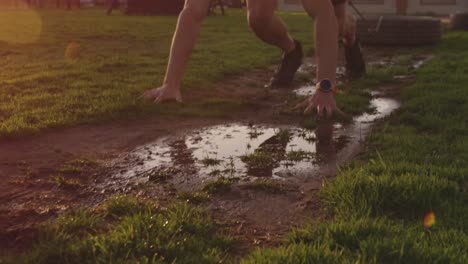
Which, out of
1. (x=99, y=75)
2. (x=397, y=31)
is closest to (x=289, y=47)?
(x=99, y=75)

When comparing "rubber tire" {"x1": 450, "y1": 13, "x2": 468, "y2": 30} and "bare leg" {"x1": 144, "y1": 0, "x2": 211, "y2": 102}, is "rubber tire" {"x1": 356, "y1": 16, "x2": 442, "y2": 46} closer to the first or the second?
"rubber tire" {"x1": 450, "y1": 13, "x2": 468, "y2": 30}

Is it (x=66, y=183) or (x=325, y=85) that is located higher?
(x=325, y=85)

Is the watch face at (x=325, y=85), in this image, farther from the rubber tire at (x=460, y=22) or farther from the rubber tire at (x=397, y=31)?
the rubber tire at (x=460, y=22)

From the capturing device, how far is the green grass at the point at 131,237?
198cm

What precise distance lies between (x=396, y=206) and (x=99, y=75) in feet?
15.2

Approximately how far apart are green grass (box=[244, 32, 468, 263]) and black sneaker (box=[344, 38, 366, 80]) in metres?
2.66

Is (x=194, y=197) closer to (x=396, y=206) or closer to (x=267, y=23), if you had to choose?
(x=396, y=206)

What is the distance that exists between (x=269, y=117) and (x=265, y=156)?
1.18 metres

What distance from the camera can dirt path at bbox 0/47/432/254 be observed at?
2.34m

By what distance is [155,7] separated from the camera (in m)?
24.2

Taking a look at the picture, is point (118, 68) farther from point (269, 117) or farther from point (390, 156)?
point (390, 156)

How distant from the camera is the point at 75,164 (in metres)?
3.15

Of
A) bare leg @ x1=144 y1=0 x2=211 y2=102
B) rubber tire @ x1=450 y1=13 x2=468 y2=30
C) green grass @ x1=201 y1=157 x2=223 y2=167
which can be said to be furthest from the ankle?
rubber tire @ x1=450 y1=13 x2=468 y2=30

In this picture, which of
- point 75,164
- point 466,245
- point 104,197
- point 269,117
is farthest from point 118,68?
point 466,245
